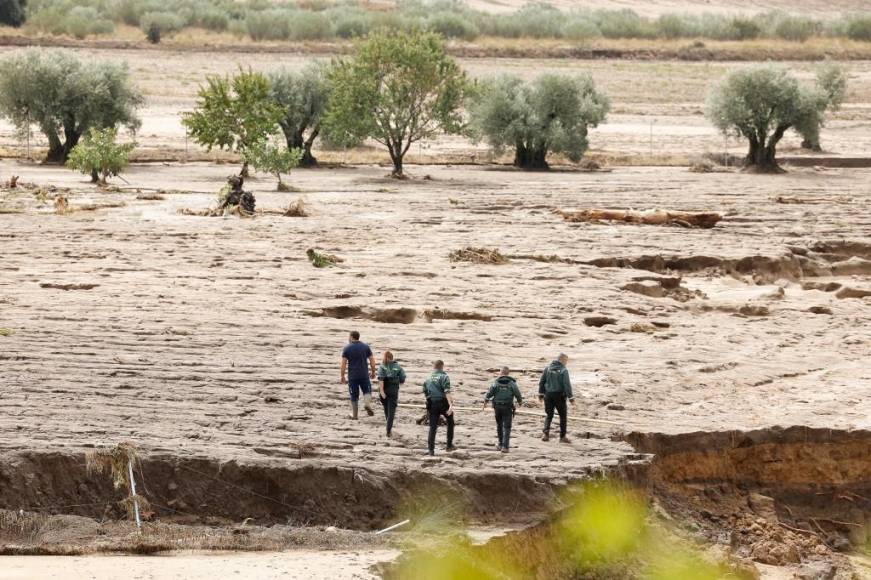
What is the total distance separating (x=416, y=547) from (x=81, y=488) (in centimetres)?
318

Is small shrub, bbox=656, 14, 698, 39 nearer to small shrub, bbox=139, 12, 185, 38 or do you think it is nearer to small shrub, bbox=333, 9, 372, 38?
small shrub, bbox=333, 9, 372, 38

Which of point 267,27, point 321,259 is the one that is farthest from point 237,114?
point 267,27

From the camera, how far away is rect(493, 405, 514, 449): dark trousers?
1395 cm

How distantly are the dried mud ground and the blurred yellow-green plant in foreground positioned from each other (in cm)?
40

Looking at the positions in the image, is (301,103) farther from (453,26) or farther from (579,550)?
(579,550)

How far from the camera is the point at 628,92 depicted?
2226 inches

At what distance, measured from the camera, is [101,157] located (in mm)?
35125

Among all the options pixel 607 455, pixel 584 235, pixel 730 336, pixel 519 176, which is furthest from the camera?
pixel 519 176

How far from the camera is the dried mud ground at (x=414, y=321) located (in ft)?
47.8

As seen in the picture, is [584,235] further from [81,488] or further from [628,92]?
[628,92]

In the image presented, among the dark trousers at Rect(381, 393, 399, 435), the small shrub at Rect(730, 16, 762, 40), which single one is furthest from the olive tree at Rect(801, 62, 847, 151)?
the dark trousers at Rect(381, 393, 399, 435)

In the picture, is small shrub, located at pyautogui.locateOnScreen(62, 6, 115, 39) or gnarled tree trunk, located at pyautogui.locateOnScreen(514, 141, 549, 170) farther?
small shrub, located at pyautogui.locateOnScreen(62, 6, 115, 39)

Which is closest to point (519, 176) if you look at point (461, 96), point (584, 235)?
point (461, 96)

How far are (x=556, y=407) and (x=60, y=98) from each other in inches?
1199
